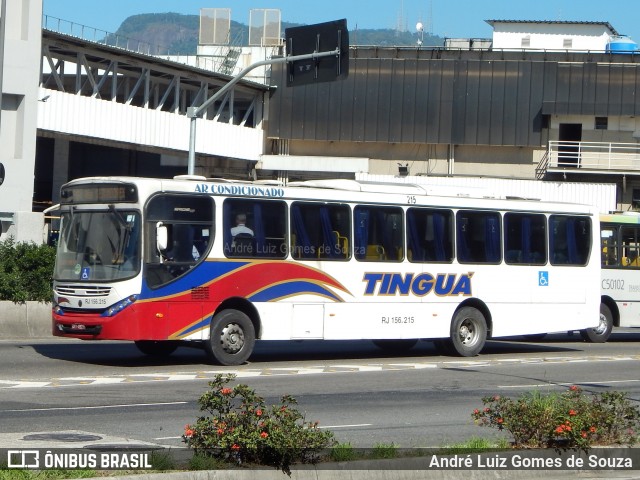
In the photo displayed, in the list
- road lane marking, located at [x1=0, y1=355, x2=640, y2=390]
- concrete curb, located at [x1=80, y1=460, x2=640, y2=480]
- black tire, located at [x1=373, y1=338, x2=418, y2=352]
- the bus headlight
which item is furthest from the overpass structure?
concrete curb, located at [x1=80, y1=460, x2=640, y2=480]

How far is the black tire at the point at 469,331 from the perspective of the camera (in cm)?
2220

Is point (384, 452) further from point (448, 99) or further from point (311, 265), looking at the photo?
point (448, 99)

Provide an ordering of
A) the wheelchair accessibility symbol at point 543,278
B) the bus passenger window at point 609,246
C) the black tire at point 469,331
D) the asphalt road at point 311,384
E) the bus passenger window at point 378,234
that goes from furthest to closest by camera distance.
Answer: the bus passenger window at point 609,246 < the wheelchair accessibility symbol at point 543,278 < the black tire at point 469,331 < the bus passenger window at point 378,234 < the asphalt road at point 311,384

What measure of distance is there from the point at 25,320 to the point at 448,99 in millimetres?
34844

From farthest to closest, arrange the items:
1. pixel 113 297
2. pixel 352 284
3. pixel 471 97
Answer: pixel 471 97 < pixel 352 284 < pixel 113 297

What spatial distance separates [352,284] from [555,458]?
10783 millimetres

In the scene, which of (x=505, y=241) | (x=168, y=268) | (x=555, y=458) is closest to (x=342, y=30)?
(x=505, y=241)

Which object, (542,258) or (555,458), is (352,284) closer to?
(542,258)

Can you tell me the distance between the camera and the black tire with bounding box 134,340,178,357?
19.8m

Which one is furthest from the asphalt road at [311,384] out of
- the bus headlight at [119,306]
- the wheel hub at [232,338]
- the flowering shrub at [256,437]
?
the flowering shrub at [256,437]

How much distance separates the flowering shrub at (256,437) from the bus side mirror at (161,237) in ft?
29.8

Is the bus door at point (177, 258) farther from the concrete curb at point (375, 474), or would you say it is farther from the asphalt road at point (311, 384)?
the concrete curb at point (375, 474)

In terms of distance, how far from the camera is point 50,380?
16.2 m

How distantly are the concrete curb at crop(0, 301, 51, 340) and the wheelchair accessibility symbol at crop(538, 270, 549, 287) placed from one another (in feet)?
34.9
